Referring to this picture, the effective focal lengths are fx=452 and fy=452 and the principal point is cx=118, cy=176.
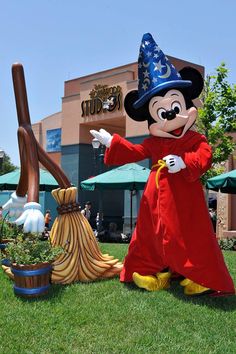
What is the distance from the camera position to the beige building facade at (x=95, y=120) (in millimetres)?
17812

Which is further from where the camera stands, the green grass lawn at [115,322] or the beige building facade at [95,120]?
the beige building facade at [95,120]

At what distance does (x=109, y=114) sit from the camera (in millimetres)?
18438

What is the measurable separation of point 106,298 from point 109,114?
570 inches

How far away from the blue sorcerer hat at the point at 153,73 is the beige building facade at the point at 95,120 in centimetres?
1192

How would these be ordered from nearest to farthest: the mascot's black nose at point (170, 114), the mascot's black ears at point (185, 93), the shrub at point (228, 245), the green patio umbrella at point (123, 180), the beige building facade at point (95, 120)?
the mascot's black nose at point (170, 114) < the mascot's black ears at point (185, 93) < the green patio umbrella at point (123, 180) < the shrub at point (228, 245) < the beige building facade at point (95, 120)

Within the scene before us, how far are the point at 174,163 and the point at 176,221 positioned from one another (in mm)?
580

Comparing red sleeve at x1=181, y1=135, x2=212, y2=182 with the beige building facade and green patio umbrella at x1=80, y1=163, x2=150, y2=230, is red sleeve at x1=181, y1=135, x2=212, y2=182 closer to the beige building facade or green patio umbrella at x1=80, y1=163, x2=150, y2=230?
green patio umbrella at x1=80, y1=163, x2=150, y2=230

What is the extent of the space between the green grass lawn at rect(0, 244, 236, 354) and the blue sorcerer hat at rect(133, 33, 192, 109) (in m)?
2.06

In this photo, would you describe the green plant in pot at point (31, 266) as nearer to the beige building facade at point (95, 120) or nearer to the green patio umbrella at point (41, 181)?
the green patio umbrella at point (41, 181)


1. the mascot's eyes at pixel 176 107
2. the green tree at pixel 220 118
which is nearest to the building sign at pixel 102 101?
the green tree at pixel 220 118

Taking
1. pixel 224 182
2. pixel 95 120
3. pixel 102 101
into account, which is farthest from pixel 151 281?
pixel 95 120

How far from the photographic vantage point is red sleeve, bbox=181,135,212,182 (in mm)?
4391

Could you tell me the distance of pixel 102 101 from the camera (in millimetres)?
18672

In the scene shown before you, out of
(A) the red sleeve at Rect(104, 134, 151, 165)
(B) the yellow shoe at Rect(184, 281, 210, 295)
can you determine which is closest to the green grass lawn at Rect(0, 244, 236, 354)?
(B) the yellow shoe at Rect(184, 281, 210, 295)
